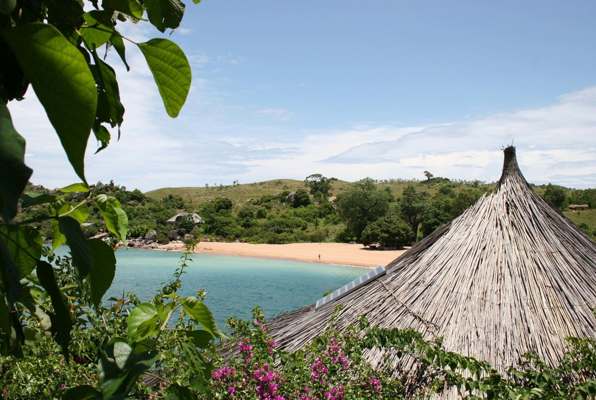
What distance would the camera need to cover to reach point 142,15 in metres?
0.63

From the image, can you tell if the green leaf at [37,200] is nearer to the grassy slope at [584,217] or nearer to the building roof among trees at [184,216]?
the grassy slope at [584,217]

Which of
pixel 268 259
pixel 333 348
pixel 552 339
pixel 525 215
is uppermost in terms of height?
pixel 525 215

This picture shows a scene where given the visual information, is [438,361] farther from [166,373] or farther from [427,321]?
[166,373]

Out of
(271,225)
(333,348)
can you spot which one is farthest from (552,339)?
(271,225)

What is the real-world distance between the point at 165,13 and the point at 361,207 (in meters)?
39.9

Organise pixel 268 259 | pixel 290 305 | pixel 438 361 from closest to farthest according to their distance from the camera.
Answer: pixel 438 361
pixel 290 305
pixel 268 259

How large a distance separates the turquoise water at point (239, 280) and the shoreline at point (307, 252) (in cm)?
121

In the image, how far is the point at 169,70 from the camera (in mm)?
538

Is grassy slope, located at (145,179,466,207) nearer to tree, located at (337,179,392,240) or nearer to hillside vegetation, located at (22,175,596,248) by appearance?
hillside vegetation, located at (22,175,596,248)

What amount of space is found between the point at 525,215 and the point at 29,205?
6.26m

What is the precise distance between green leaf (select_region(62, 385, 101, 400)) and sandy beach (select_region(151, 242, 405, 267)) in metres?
31.5

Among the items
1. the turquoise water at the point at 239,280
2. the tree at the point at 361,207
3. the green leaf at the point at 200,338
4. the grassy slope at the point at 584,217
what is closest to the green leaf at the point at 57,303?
the green leaf at the point at 200,338

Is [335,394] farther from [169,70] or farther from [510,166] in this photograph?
[510,166]

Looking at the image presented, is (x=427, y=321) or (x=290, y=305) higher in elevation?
(x=427, y=321)
